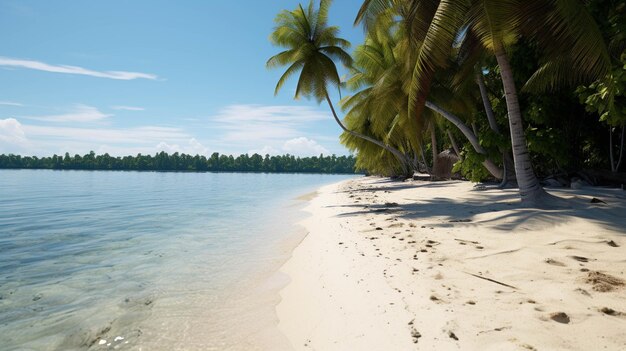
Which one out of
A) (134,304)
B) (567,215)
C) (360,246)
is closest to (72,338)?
(134,304)

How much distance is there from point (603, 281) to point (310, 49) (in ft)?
71.3

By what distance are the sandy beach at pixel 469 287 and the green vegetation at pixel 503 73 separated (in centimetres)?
350

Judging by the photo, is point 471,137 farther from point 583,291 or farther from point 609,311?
point 609,311

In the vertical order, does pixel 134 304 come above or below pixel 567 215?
below

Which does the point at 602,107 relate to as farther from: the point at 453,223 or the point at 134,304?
the point at 134,304

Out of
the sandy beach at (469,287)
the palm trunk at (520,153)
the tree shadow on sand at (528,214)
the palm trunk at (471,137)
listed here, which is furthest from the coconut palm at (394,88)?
the sandy beach at (469,287)

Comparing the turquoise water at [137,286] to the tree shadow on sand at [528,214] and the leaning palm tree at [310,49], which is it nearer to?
the tree shadow on sand at [528,214]

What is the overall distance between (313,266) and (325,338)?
7.62 ft

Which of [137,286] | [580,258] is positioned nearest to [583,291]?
[580,258]

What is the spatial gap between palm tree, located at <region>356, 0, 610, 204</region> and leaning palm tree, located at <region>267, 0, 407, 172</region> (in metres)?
Result: 13.3

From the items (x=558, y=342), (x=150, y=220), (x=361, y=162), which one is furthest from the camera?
(x=361, y=162)

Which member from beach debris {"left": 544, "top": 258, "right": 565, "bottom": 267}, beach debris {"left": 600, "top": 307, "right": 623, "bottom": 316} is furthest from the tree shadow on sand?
beach debris {"left": 600, "top": 307, "right": 623, "bottom": 316}

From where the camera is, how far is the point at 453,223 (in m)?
7.03

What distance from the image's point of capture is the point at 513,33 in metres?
8.33
